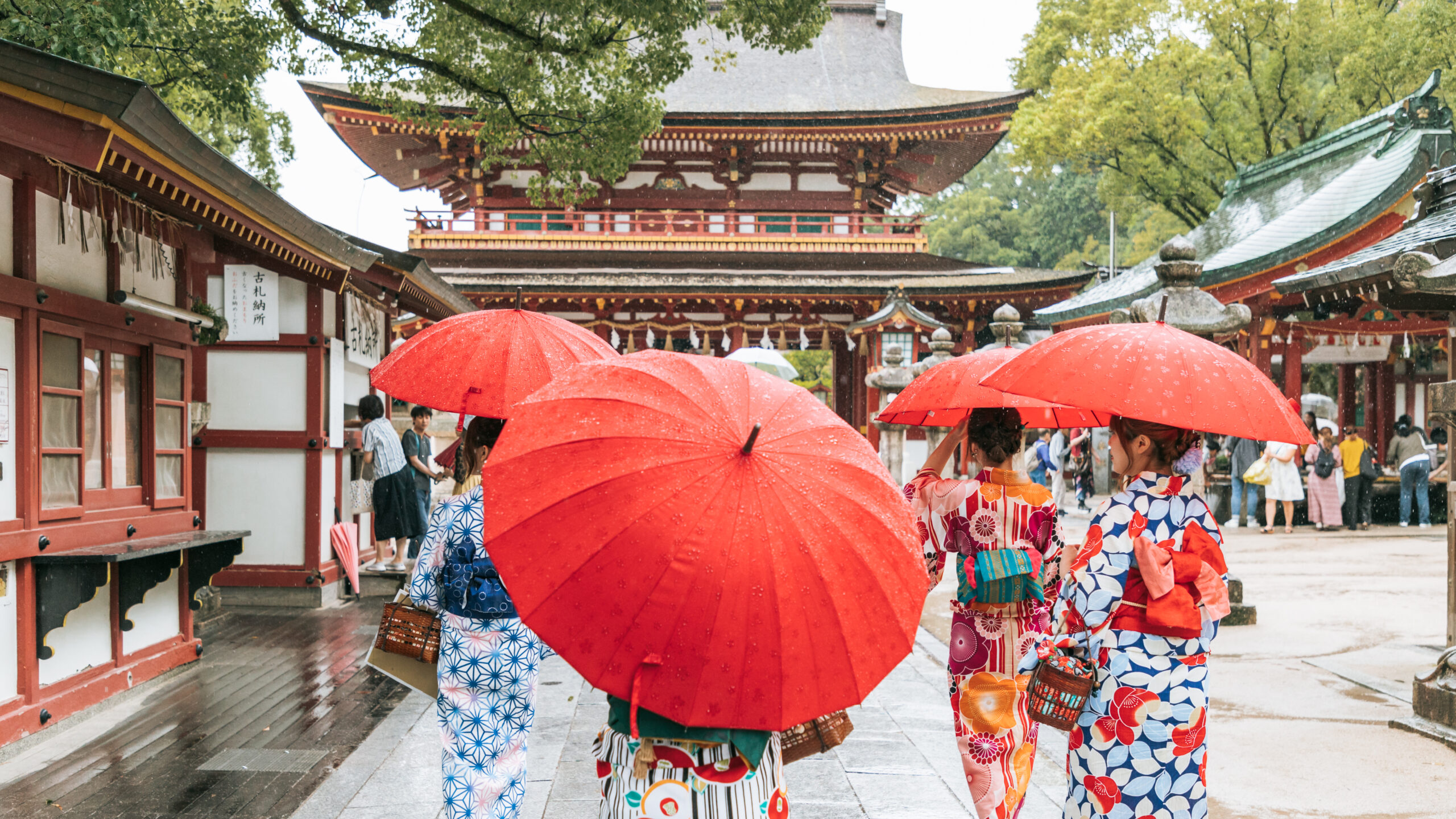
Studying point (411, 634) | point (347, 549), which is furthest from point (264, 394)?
point (411, 634)

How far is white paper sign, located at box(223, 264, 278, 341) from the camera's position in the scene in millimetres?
7484

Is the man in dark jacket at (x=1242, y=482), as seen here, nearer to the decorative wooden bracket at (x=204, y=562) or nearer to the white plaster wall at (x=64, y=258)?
the decorative wooden bracket at (x=204, y=562)

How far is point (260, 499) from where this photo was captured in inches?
326

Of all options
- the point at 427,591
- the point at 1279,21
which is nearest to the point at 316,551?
the point at 427,591

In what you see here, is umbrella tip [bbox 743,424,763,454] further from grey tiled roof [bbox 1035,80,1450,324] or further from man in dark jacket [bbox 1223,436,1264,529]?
man in dark jacket [bbox 1223,436,1264,529]

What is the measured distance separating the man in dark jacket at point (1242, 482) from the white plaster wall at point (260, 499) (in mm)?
12146

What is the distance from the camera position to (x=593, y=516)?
5.89 feet

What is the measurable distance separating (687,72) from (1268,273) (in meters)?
13.4

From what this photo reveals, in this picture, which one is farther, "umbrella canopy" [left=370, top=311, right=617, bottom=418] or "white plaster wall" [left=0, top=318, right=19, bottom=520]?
"white plaster wall" [left=0, top=318, right=19, bottom=520]

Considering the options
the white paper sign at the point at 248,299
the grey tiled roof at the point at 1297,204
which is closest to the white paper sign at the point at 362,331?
the white paper sign at the point at 248,299

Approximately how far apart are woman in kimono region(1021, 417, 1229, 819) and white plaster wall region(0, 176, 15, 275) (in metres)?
4.73

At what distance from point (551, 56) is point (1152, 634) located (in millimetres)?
8151

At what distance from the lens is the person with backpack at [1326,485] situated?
1336cm

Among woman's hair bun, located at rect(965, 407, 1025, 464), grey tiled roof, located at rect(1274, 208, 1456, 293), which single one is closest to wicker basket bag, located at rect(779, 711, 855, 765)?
woman's hair bun, located at rect(965, 407, 1025, 464)
